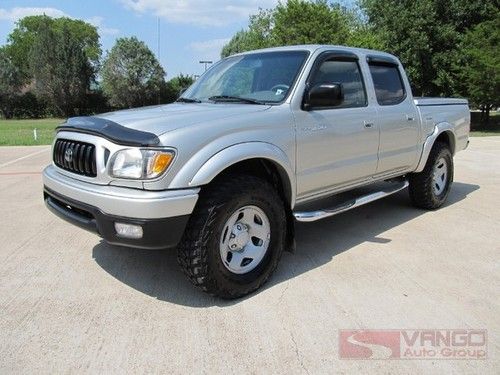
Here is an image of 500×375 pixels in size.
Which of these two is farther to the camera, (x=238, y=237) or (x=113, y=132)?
(x=238, y=237)

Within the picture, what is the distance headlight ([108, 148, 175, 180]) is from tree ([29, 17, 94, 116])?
4945 centimetres

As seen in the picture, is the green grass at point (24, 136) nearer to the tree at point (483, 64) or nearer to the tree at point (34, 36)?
the tree at point (483, 64)

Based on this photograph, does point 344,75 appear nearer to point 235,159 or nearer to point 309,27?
point 235,159

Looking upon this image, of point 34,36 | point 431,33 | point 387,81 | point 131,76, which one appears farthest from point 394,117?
point 34,36

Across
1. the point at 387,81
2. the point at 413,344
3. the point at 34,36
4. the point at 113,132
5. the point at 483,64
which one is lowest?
the point at 413,344

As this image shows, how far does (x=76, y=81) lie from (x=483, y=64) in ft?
132

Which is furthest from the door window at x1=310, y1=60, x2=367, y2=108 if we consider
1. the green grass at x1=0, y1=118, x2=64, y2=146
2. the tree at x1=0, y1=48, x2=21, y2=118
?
the tree at x1=0, y1=48, x2=21, y2=118

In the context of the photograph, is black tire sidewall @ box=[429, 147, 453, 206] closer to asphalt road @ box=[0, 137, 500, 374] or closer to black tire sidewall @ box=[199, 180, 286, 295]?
asphalt road @ box=[0, 137, 500, 374]

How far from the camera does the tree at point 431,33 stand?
22.9 meters

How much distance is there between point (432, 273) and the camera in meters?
4.14

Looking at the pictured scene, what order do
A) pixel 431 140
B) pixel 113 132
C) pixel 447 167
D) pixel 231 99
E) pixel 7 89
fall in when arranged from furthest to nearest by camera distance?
pixel 7 89, pixel 447 167, pixel 431 140, pixel 231 99, pixel 113 132

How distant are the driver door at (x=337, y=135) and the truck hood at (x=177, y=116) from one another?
0.52 meters

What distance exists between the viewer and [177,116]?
3.58 m

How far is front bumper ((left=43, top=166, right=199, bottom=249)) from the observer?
313 centimetres
